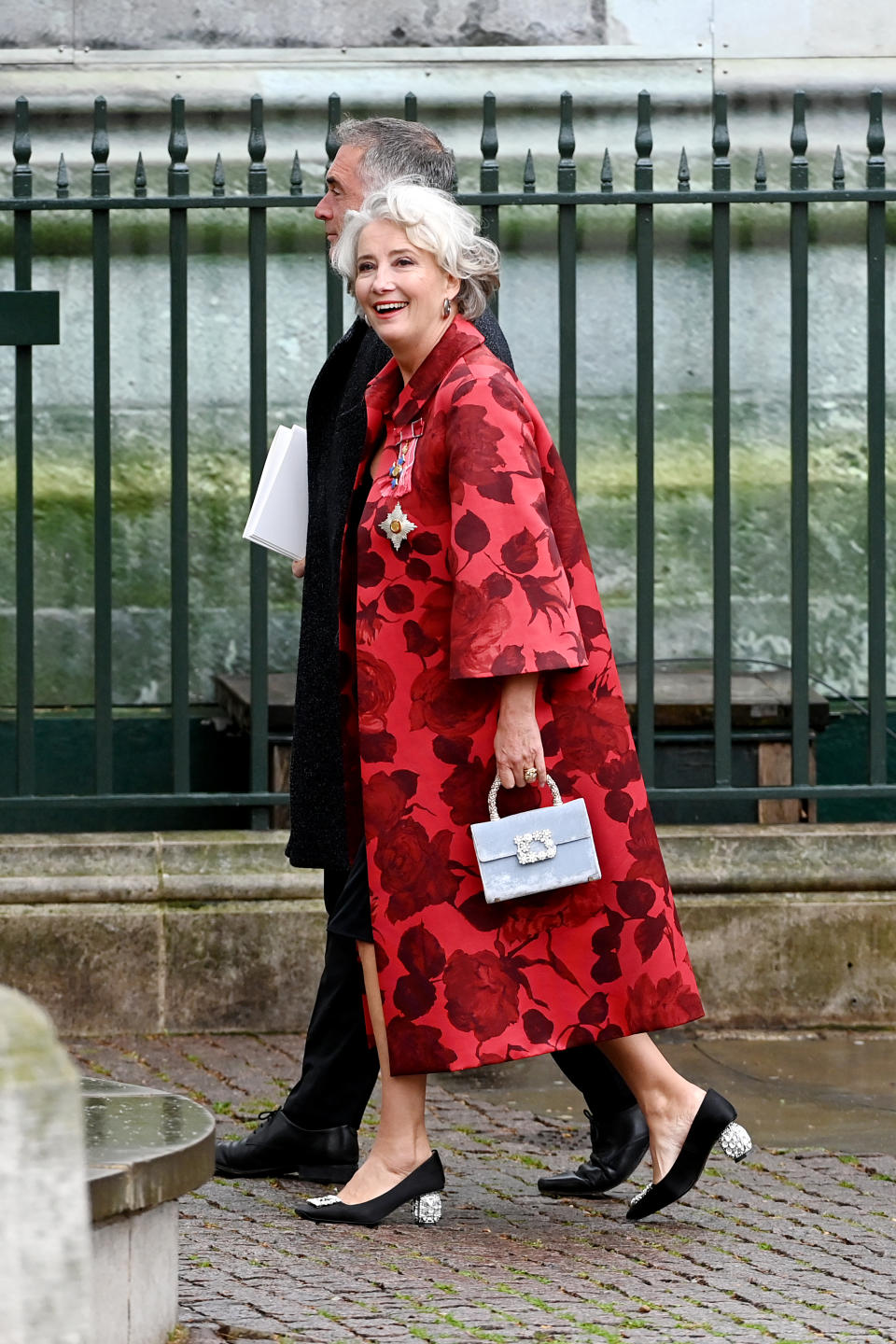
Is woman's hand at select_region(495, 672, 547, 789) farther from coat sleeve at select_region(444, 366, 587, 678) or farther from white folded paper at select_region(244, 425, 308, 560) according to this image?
white folded paper at select_region(244, 425, 308, 560)

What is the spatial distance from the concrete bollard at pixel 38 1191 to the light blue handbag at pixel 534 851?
193 cm

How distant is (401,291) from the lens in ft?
12.5

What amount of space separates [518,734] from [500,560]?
0.30 metres

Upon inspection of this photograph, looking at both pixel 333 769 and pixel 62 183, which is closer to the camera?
pixel 333 769

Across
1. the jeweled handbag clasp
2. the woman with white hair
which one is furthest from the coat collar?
the jeweled handbag clasp

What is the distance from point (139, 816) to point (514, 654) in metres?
2.89

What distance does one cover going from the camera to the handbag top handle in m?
3.70

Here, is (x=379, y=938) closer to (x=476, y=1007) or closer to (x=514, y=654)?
(x=476, y=1007)

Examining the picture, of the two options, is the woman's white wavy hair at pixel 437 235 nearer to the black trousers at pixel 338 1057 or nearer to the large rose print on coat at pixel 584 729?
the large rose print on coat at pixel 584 729

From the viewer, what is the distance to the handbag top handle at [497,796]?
3697 mm

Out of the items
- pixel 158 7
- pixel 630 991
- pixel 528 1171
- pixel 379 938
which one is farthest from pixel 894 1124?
pixel 158 7

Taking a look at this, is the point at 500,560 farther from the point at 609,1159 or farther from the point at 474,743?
the point at 609,1159

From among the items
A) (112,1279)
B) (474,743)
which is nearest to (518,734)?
(474,743)

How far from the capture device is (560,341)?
18.2 ft
